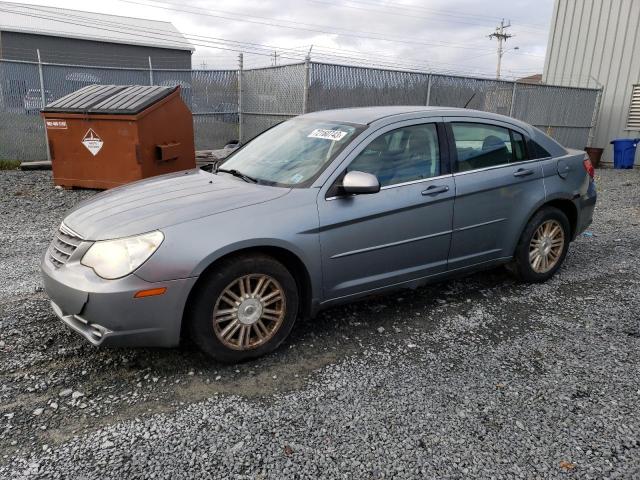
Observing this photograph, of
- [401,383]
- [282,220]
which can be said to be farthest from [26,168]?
[401,383]

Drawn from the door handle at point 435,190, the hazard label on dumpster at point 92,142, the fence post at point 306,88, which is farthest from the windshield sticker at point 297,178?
the fence post at point 306,88

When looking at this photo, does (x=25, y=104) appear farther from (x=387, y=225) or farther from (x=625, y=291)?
(x=625, y=291)

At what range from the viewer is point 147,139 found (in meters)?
7.73

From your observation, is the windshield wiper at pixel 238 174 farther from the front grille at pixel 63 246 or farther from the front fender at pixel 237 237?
the front grille at pixel 63 246

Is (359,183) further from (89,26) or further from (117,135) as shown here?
(89,26)

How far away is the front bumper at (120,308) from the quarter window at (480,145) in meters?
2.41

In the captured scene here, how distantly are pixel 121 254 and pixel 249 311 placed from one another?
830mm

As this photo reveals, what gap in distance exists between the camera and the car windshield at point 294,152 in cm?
354

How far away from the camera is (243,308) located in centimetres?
313

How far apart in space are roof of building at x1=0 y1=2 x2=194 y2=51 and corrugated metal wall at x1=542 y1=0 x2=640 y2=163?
896 inches

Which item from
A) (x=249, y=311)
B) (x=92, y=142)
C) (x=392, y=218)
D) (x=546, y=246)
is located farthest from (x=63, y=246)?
(x=92, y=142)

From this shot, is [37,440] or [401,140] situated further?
[401,140]

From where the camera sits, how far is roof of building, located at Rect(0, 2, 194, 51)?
27.4m

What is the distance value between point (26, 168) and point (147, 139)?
4546mm
